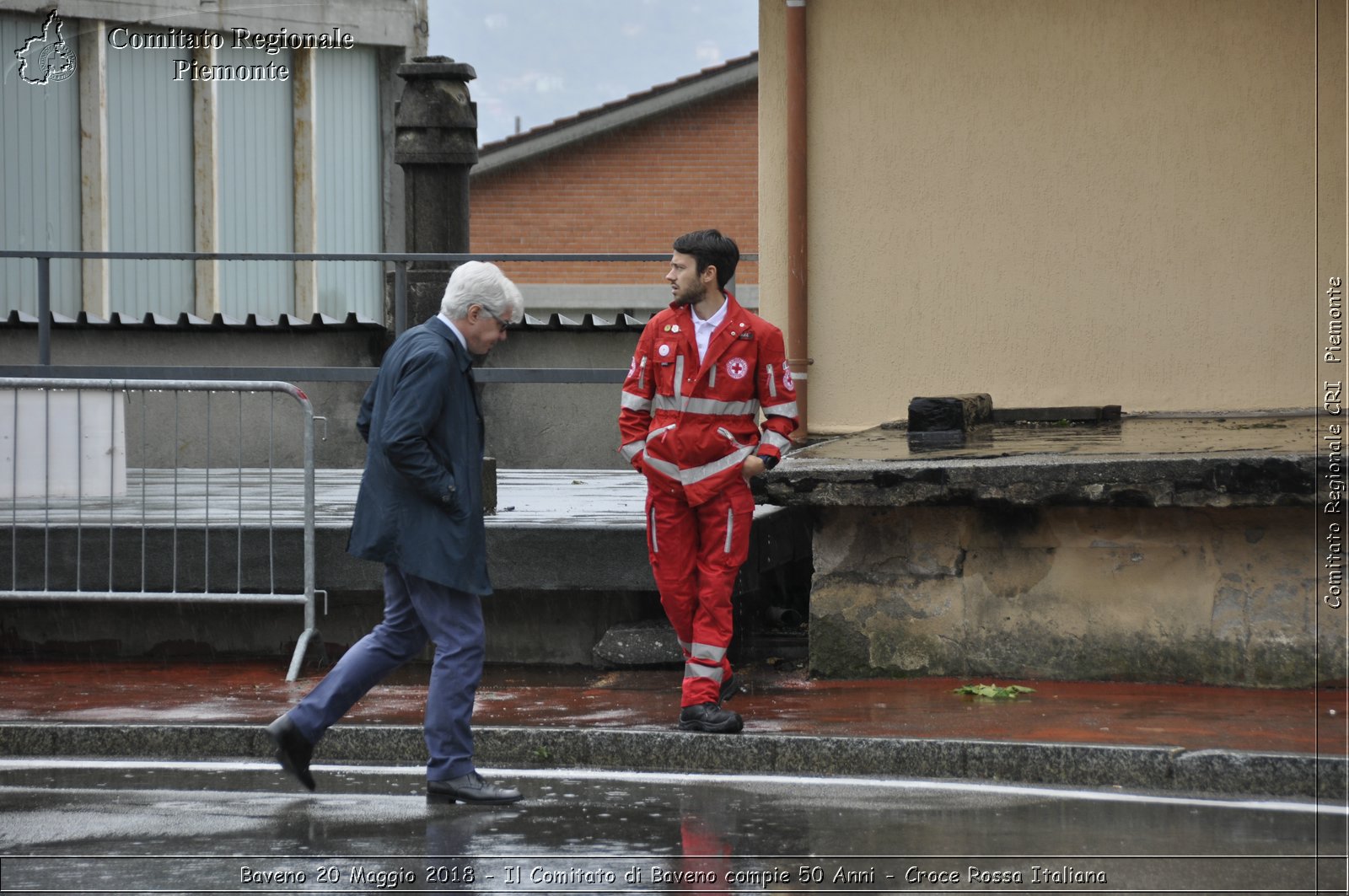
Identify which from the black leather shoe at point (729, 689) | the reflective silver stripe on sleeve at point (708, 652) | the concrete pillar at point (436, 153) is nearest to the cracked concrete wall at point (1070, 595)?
the black leather shoe at point (729, 689)

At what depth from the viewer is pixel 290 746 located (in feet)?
19.9

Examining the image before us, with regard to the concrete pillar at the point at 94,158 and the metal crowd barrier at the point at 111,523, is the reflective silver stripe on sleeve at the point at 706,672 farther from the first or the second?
the concrete pillar at the point at 94,158

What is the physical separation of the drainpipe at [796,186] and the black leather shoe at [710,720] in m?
3.65

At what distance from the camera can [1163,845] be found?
5332mm

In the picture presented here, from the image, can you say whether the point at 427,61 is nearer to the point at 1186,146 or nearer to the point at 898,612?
the point at 1186,146

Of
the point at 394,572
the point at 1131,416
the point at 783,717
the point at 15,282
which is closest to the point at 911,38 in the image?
the point at 1131,416

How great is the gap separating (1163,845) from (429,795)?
2.43 meters

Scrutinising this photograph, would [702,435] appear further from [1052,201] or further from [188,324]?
[188,324]

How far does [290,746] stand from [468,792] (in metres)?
0.65

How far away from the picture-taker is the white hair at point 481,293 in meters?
6.08

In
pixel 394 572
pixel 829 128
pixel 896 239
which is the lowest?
pixel 394 572

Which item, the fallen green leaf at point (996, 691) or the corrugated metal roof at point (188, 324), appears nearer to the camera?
the fallen green leaf at point (996, 691)

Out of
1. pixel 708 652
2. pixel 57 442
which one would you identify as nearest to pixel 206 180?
pixel 57 442

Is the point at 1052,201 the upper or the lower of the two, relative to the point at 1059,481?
upper
